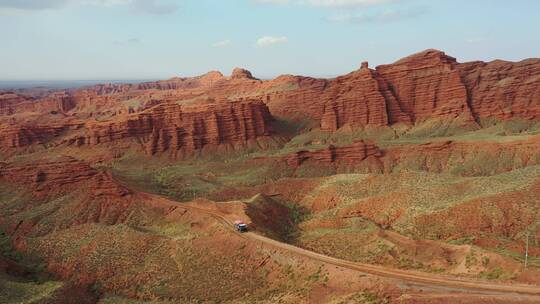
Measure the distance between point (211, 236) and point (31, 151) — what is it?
395ft

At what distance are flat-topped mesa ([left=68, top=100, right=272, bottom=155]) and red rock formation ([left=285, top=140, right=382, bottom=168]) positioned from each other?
3712 centimetres

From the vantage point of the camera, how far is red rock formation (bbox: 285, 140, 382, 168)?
12200cm

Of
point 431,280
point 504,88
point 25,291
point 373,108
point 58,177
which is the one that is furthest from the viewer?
point 373,108

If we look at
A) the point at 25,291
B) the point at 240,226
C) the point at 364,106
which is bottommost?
the point at 25,291

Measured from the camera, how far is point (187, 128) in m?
157

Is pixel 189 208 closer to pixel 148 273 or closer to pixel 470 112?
pixel 148 273

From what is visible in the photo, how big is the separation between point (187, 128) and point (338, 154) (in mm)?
55237

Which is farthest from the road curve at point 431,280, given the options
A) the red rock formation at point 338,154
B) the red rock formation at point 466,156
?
the red rock formation at point 466,156

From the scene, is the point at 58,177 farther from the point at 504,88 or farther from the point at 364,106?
the point at 504,88

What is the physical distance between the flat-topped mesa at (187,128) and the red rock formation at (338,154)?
37117 millimetres

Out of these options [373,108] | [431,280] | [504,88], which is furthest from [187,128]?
[431,280]

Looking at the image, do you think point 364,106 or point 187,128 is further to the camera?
point 364,106

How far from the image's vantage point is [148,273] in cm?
6266

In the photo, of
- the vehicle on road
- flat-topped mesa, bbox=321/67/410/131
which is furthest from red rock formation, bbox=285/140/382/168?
the vehicle on road
